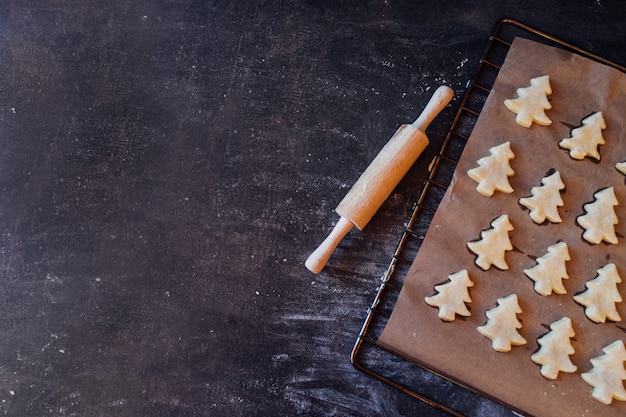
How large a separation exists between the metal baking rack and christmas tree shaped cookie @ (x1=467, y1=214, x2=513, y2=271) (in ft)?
0.41

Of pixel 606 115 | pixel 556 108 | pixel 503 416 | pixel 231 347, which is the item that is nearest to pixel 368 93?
pixel 556 108

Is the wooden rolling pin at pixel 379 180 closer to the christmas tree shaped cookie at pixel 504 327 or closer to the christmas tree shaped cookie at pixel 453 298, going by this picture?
the christmas tree shaped cookie at pixel 453 298

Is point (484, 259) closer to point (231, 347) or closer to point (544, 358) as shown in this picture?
point (544, 358)

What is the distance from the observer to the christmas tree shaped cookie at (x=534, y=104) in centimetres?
135

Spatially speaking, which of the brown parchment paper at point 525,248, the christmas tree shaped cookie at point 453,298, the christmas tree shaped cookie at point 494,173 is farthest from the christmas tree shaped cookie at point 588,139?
the christmas tree shaped cookie at point 453,298

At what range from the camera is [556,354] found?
1273 mm

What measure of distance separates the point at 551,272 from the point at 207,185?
0.78m

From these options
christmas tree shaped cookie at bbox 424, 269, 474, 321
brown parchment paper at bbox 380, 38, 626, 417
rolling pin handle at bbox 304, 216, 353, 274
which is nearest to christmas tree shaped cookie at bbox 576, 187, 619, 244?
brown parchment paper at bbox 380, 38, 626, 417

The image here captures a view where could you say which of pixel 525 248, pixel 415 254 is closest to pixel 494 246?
pixel 525 248

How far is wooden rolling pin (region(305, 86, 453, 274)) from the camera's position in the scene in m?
1.32

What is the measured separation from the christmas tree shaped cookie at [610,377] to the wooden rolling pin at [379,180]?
56cm

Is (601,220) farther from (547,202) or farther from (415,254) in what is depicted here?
(415,254)

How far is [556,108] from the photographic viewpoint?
1374 millimetres

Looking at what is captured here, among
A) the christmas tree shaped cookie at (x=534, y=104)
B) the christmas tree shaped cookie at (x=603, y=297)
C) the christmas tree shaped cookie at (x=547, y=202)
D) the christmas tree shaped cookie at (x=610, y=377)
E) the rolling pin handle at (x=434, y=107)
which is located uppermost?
the christmas tree shaped cookie at (x=534, y=104)
